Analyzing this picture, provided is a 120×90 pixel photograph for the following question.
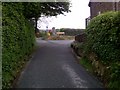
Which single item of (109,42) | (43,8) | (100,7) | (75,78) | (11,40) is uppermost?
(100,7)

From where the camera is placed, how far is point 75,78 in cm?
1477

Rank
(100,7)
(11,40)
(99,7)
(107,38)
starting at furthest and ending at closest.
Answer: (99,7), (100,7), (107,38), (11,40)

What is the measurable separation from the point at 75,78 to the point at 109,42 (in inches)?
85.1

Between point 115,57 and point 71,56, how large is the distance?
8.19 meters

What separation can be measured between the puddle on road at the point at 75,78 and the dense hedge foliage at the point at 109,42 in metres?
1.26

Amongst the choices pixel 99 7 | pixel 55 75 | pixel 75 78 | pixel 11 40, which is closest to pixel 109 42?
pixel 75 78

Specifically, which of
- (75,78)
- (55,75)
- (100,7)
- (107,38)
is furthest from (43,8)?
(75,78)

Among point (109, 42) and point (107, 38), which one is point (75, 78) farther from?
point (107, 38)

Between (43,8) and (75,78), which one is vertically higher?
(43,8)

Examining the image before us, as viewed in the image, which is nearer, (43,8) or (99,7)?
(43,8)

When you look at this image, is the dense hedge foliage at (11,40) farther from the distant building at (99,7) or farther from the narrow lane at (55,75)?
the distant building at (99,7)

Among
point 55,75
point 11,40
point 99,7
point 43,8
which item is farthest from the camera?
point 99,7

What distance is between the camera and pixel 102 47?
1530 cm

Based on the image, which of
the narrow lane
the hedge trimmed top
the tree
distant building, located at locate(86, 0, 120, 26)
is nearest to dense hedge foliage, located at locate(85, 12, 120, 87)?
the hedge trimmed top
